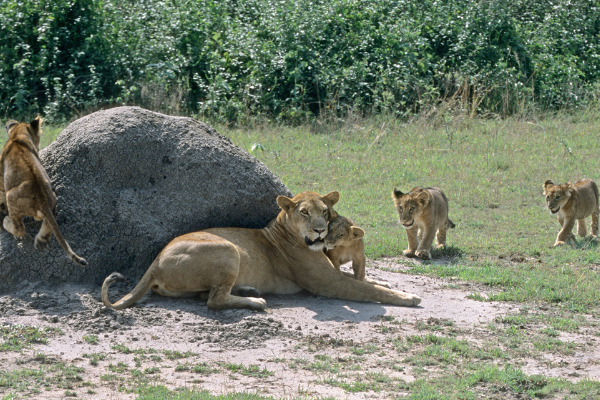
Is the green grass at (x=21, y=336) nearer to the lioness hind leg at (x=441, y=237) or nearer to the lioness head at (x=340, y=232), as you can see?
the lioness head at (x=340, y=232)

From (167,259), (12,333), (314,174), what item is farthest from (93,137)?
(314,174)

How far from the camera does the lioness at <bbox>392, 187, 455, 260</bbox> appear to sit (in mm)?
8164

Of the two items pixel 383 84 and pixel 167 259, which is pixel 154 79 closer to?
pixel 383 84

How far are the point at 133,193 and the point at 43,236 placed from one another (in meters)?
0.91

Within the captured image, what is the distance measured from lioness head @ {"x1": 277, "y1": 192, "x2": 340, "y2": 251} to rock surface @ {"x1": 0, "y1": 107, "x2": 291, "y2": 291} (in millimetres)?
531

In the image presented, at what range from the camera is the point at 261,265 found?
6.45m

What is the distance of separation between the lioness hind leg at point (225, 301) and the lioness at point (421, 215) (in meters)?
2.75

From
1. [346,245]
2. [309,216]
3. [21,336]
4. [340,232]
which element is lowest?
[21,336]

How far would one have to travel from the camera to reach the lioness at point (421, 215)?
8164 millimetres

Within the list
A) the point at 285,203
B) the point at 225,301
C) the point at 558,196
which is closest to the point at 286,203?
the point at 285,203

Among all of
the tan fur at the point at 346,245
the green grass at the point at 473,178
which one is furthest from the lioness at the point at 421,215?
the tan fur at the point at 346,245

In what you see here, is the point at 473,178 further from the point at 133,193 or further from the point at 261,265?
the point at 133,193

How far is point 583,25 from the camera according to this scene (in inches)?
703

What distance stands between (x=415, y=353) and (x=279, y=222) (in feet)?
6.49
